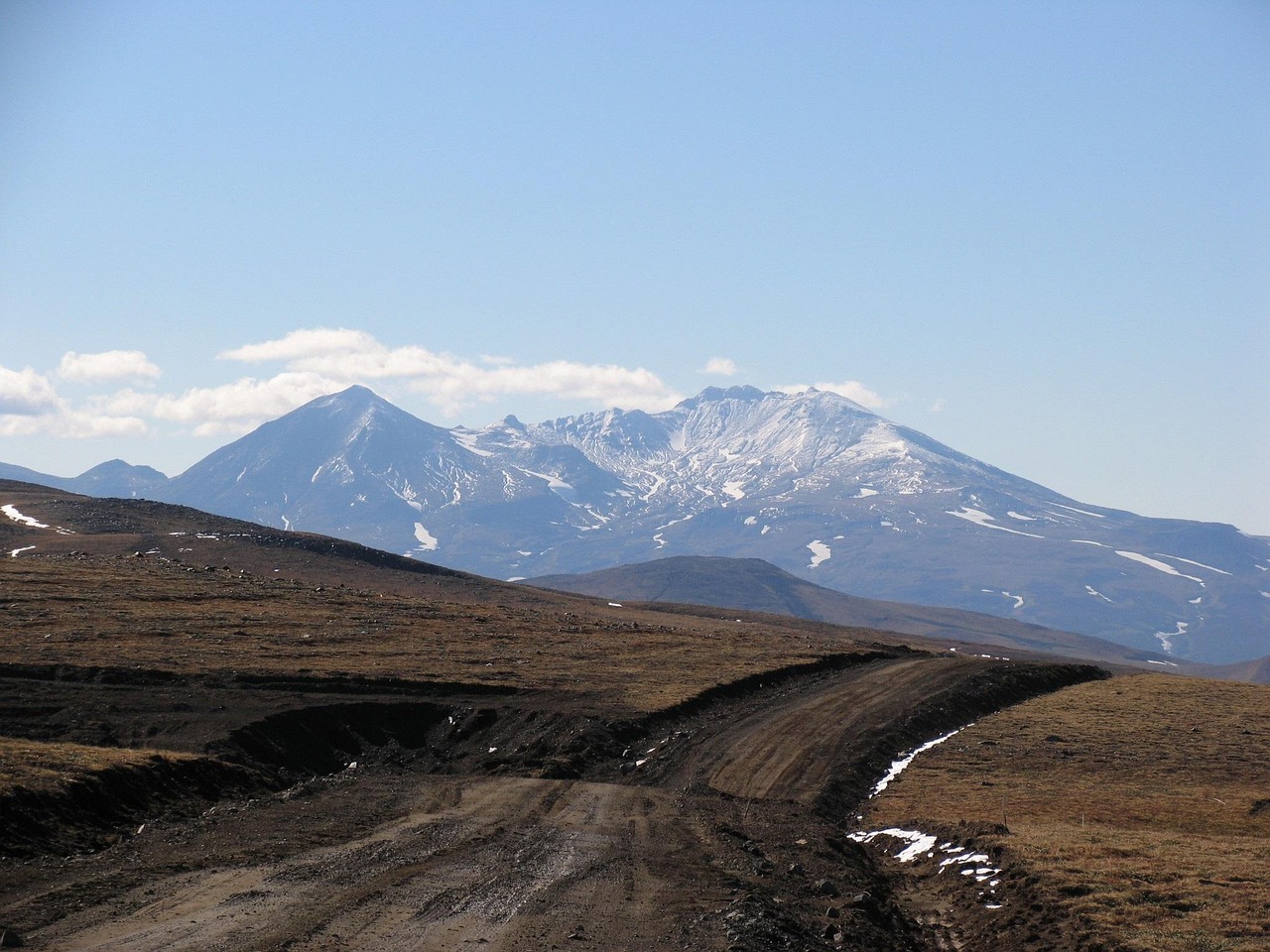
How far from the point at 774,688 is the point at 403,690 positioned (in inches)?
770

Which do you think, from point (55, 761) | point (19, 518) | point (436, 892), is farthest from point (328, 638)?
point (19, 518)

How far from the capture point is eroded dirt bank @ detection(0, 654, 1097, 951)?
18109 mm

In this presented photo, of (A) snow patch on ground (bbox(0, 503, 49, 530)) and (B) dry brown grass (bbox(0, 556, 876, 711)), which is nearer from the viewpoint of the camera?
(B) dry brown grass (bbox(0, 556, 876, 711))

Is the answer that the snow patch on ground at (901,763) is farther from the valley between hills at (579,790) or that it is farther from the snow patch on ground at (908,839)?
the snow patch on ground at (908,839)

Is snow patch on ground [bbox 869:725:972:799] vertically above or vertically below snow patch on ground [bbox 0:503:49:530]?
above

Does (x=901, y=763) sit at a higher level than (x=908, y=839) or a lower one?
lower

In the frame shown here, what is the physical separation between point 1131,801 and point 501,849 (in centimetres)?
2188

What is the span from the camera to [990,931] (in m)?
21.5

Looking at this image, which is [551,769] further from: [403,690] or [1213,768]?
[1213,768]

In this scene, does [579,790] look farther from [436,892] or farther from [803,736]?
[803,736]

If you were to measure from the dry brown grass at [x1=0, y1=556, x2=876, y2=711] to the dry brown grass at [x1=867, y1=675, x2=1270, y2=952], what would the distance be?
1385cm

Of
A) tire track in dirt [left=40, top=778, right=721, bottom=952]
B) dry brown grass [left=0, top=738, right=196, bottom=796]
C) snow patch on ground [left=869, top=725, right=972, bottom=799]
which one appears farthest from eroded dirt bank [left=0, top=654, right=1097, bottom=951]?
dry brown grass [left=0, top=738, right=196, bottom=796]

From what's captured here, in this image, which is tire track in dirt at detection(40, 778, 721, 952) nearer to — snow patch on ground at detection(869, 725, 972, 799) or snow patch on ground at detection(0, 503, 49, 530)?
snow patch on ground at detection(869, 725, 972, 799)

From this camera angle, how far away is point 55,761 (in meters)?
26.4
